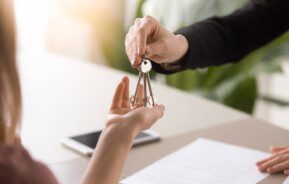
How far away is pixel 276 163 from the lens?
1104mm

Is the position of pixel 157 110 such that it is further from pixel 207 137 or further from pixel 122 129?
pixel 207 137

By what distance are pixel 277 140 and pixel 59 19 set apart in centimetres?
203

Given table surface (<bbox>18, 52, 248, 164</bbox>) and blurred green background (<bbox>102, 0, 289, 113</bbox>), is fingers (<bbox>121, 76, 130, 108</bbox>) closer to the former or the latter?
table surface (<bbox>18, 52, 248, 164</bbox>)

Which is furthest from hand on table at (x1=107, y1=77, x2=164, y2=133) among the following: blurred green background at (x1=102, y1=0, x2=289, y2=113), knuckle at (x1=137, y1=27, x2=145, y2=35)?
blurred green background at (x1=102, y1=0, x2=289, y2=113)

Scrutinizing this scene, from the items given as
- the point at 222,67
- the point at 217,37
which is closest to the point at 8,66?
the point at 217,37

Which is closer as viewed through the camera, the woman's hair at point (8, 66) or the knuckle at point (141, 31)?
the woman's hair at point (8, 66)

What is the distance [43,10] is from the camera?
9.83 feet

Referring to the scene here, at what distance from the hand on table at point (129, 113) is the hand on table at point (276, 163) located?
10.8 inches

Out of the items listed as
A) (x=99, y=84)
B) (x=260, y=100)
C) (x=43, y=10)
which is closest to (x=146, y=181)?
(x=99, y=84)

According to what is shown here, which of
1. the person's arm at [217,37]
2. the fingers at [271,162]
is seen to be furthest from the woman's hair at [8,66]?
the fingers at [271,162]

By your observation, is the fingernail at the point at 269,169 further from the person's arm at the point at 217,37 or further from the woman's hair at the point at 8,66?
the woman's hair at the point at 8,66

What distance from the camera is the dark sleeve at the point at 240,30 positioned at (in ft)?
4.53

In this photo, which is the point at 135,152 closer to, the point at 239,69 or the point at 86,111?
the point at 86,111

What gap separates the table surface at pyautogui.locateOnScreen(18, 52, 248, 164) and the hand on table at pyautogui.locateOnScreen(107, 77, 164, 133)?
0.76ft
